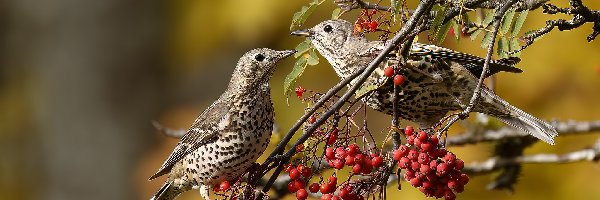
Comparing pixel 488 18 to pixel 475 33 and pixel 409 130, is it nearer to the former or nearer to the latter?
pixel 475 33

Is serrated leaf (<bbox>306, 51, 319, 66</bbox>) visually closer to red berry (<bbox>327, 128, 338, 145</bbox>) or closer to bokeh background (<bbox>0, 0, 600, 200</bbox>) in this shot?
red berry (<bbox>327, 128, 338, 145</bbox>)

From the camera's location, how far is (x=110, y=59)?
9.59 meters

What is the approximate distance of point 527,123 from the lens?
11.0 feet

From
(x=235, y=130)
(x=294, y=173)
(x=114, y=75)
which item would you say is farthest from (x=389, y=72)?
(x=114, y=75)

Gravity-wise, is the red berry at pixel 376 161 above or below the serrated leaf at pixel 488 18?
below

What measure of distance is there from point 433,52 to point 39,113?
7.34 meters

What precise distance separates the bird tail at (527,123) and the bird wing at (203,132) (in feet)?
2.99

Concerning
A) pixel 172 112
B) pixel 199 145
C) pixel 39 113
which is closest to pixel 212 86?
pixel 172 112

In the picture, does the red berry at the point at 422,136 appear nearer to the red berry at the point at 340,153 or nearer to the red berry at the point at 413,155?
the red berry at the point at 413,155

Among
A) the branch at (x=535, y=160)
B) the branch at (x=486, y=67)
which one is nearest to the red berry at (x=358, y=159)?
the branch at (x=486, y=67)

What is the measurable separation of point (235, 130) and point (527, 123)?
0.96 metres

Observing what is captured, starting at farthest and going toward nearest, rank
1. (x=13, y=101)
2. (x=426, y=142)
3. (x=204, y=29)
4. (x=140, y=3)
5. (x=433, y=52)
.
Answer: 1. (x=13, y=101)
2. (x=140, y=3)
3. (x=204, y=29)
4. (x=433, y=52)
5. (x=426, y=142)

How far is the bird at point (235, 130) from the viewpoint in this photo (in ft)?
11.5

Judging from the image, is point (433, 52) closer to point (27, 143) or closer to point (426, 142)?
point (426, 142)
